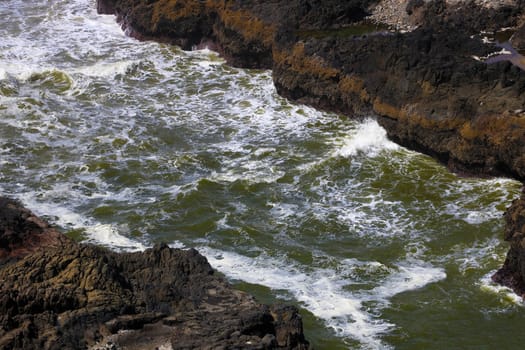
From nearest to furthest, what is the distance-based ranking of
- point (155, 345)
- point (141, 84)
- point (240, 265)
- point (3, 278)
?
point (155, 345) < point (3, 278) < point (240, 265) < point (141, 84)

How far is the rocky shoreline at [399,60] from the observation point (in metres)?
15.4

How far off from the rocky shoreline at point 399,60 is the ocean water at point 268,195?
43 cm

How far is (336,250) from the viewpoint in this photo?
13.1 meters

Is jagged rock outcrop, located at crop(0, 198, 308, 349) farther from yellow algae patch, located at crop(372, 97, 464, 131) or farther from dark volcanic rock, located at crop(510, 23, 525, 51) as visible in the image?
dark volcanic rock, located at crop(510, 23, 525, 51)

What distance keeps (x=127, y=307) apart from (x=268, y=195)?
6.81m

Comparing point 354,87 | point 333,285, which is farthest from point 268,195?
point 354,87

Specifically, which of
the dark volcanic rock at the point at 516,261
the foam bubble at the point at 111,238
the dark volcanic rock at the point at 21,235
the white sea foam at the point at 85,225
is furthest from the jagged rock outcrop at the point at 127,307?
the dark volcanic rock at the point at 516,261

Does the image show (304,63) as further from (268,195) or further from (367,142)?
(268,195)

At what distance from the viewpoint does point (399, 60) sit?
57.4 feet

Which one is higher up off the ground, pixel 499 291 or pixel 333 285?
pixel 499 291

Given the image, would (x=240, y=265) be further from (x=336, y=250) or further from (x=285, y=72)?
(x=285, y=72)

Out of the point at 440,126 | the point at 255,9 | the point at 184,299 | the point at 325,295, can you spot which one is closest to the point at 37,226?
A: the point at 184,299

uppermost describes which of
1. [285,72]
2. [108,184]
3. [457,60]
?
[457,60]

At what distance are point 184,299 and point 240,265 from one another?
11.8ft
